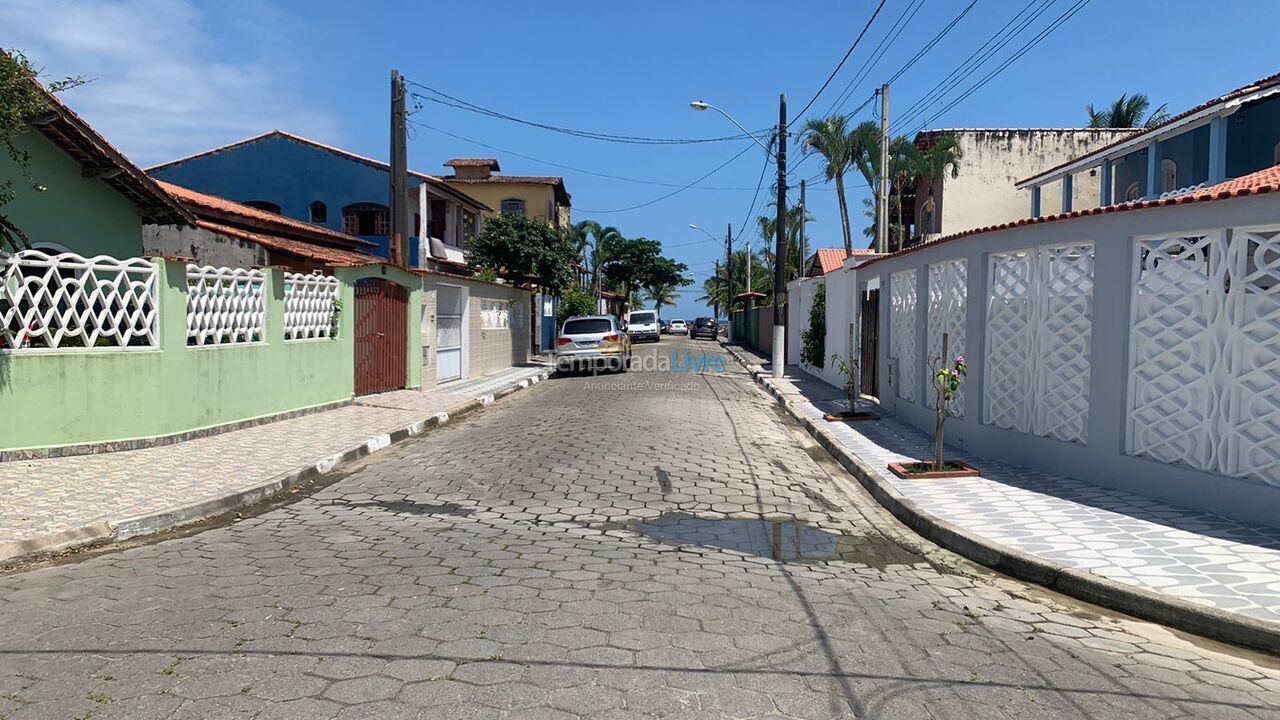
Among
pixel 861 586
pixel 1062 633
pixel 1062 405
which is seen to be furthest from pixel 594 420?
pixel 1062 633

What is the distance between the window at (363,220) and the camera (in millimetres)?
29359

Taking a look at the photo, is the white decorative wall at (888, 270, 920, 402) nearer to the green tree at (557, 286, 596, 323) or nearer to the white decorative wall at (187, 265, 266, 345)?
the white decorative wall at (187, 265, 266, 345)

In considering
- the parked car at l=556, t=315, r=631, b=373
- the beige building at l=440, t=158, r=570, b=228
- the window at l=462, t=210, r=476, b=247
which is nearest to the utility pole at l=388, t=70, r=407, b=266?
the parked car at l=556, t=315, r=631, b=373

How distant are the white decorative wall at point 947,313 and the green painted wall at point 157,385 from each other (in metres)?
9.26

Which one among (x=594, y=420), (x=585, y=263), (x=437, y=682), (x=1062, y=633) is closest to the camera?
(x=437, y=682)

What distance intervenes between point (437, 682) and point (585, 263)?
2107 inches

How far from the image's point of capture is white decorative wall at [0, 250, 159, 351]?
851cm

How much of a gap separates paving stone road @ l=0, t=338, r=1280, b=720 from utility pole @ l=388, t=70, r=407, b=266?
10719 millimetres

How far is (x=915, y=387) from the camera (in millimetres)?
12180

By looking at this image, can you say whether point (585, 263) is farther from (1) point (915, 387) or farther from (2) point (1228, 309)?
(2) point (1228, 309)

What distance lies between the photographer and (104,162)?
12.1m

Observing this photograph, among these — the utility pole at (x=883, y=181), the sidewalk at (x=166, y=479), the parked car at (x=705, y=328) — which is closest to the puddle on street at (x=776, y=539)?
the sidewalk at (x=166, y=479)

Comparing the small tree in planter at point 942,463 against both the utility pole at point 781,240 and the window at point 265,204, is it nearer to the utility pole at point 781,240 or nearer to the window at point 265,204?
the utility pole at point 781,240

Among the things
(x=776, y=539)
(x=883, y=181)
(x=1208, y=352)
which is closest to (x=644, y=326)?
(x=883, y=181)
